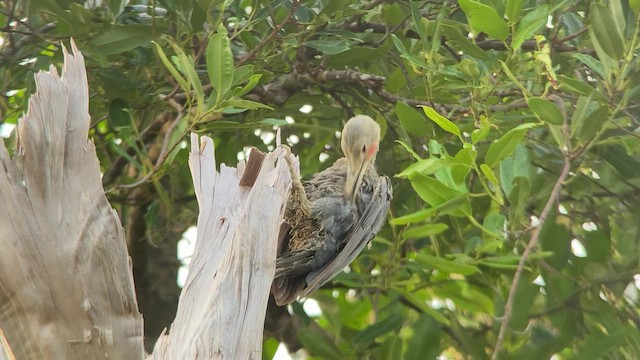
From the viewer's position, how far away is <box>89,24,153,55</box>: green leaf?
9.50ft

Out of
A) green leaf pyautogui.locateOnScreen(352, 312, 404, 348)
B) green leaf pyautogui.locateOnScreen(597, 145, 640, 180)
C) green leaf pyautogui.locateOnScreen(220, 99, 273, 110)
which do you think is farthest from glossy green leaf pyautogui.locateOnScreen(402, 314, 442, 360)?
green leaf pyautogui.locateOnScreen(220, 99, 273, 110)

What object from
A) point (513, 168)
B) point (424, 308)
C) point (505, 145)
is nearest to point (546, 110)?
point (505, 145)

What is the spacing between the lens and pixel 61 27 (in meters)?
3.05

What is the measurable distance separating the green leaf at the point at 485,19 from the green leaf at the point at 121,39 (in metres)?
0.96

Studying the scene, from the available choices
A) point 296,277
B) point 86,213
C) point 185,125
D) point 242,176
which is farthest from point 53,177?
point 296,277

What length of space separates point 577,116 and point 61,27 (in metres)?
1.57

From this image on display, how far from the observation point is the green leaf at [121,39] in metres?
2.90

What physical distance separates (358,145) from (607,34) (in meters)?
0.83

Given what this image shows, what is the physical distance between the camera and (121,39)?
2900 mm

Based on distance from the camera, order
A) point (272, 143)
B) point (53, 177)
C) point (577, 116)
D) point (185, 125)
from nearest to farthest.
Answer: point (53, 177)
point (577, 116)
point (185, 125)
point (272, 143)

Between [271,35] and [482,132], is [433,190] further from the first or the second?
[271,35]

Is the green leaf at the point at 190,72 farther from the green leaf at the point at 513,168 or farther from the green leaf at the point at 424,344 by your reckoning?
the green leaf at the point at 424,344

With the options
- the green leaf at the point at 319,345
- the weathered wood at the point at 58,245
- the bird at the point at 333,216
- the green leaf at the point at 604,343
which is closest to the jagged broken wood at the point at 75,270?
the weathered wood at the point at 58,245

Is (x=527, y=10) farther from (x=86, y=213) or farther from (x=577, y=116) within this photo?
(x=86, y=213)
